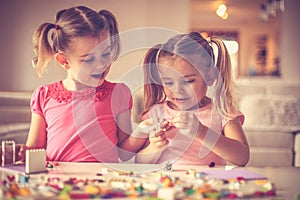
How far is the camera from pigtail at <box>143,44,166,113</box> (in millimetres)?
1492

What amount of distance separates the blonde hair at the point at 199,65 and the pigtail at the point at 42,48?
0.29m

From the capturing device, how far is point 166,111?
4.84 ft

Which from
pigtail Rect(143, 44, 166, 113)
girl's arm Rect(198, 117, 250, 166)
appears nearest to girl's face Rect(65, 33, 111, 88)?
pigtail Rect(143, 44, 166, 113)

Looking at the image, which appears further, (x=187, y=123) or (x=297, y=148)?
(x=297, y=148)

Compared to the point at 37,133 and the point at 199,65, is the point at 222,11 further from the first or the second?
the point at 37,133

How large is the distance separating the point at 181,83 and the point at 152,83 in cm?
10

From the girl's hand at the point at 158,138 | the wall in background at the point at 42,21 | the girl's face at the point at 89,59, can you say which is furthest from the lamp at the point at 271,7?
the girl's hand at the point at 158,138

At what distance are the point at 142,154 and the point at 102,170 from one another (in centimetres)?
23

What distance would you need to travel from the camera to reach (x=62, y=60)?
4.95 feet

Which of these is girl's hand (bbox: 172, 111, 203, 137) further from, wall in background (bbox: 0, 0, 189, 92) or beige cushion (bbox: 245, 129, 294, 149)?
beige cushion (bbox: 245, 129, 294, 149)

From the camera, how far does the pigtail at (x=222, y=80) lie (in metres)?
1.49

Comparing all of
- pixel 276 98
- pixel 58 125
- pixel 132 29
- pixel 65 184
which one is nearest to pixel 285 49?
pixel 276 98

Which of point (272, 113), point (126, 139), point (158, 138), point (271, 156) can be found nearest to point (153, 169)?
point (158, 138)

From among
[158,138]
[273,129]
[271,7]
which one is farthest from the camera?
[271,7]
